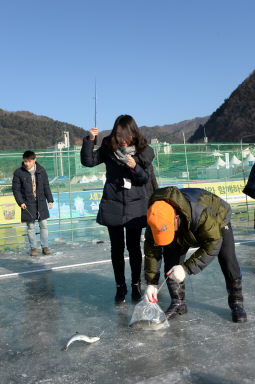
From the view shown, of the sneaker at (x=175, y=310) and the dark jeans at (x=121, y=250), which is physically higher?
the dark jeans at (x=121, y=250)

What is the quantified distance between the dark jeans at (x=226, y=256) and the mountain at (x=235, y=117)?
81.1 meters

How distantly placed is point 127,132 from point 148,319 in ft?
4.62

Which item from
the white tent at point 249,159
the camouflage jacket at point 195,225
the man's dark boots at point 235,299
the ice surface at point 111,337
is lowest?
the ice surface at point 111,337

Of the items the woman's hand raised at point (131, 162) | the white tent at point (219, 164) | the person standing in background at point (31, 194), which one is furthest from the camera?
the white tent at point (219, 164)

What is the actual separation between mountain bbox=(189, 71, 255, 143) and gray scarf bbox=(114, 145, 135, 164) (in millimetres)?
80817

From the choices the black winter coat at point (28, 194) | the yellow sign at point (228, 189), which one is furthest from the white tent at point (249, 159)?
the black winter coat at point (28, 194)

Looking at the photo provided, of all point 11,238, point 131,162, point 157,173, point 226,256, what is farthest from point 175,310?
point 157,173

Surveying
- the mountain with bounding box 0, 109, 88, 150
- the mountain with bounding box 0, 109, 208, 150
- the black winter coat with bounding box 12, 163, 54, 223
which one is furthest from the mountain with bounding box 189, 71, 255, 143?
the black winter coat with bounding box 12, 163, 54, 223

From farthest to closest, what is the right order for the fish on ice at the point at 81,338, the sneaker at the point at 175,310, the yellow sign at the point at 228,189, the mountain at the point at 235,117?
the mountain at the point at 235,117 < the yellow sign at the point at 228,189 < the sneaker at the point at 175,310 < the fish on ice at the point at 81,338

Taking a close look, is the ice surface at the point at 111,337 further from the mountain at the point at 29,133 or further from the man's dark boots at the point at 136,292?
the mountain at the point at 29,133

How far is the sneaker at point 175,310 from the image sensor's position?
3.01 meters

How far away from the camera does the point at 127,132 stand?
3.24 meters

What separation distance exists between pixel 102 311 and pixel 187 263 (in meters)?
1.01

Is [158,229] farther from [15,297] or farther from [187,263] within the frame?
[15,297]
